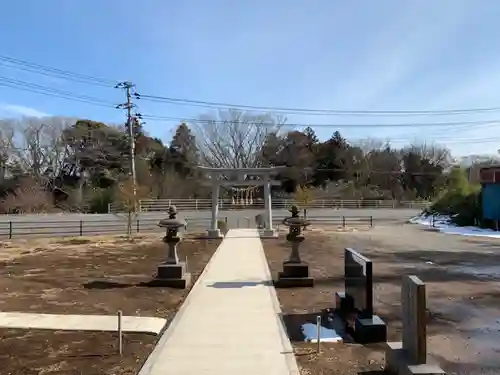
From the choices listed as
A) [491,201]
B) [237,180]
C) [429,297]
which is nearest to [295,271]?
[429,297]

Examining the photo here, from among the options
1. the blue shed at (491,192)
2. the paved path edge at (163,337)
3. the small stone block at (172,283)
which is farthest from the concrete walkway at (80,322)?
the blue shed at (491,192)

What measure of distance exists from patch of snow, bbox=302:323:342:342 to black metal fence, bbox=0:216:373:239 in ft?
65.5

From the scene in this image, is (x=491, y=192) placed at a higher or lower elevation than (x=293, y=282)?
higher

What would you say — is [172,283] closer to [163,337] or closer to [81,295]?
[81,295]

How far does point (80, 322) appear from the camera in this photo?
7.64m

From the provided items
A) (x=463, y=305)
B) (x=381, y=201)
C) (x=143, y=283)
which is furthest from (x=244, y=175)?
(x=381, y=201)

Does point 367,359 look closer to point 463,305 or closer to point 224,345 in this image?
point 224,345

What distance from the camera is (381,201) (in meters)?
54.9

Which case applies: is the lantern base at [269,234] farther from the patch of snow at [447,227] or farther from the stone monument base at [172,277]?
the stone monument base at [172,277]

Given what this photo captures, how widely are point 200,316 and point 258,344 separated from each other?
184 cm

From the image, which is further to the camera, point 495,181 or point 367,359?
point 495,181

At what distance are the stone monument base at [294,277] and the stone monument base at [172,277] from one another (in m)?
2.11

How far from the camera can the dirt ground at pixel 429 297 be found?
5.97m

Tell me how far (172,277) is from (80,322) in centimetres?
357
